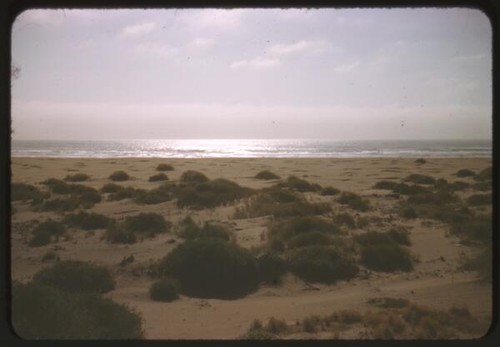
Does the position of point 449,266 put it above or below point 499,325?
below

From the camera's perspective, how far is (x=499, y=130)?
3236 millimetres

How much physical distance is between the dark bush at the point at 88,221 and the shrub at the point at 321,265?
19.7 ft

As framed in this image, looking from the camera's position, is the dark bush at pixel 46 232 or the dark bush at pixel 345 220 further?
the dark bush at pixel 345 220

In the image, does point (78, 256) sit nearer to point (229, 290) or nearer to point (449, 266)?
point (229, 290)

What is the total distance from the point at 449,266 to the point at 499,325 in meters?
7.98

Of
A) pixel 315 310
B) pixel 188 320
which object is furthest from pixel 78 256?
pixel 315 310

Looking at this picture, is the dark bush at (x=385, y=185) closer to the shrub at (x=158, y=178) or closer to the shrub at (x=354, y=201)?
the shrub at (x=354, y=201)

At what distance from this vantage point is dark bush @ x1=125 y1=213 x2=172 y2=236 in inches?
516

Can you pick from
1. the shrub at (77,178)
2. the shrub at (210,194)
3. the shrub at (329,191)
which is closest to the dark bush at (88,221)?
the shrub at (210,194)

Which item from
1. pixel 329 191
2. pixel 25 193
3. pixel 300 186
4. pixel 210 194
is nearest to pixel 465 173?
pixel 329 191

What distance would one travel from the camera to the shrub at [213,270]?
30.6 feet

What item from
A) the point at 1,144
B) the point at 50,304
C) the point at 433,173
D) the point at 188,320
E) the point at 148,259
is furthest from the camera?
the point at 433,173

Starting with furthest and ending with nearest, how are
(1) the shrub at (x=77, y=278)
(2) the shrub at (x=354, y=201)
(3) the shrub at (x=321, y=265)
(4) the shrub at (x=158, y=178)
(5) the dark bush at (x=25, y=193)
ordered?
(4) the shrub at (x=158, y=178)
(5) the dark bush at (x=25, y=193)
(2) the shrub at (x=354, y=201)
(3) the shrub at (x=321, y=265)
(1) the shrub at (x=77, y=278)

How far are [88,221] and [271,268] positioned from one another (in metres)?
6.41
